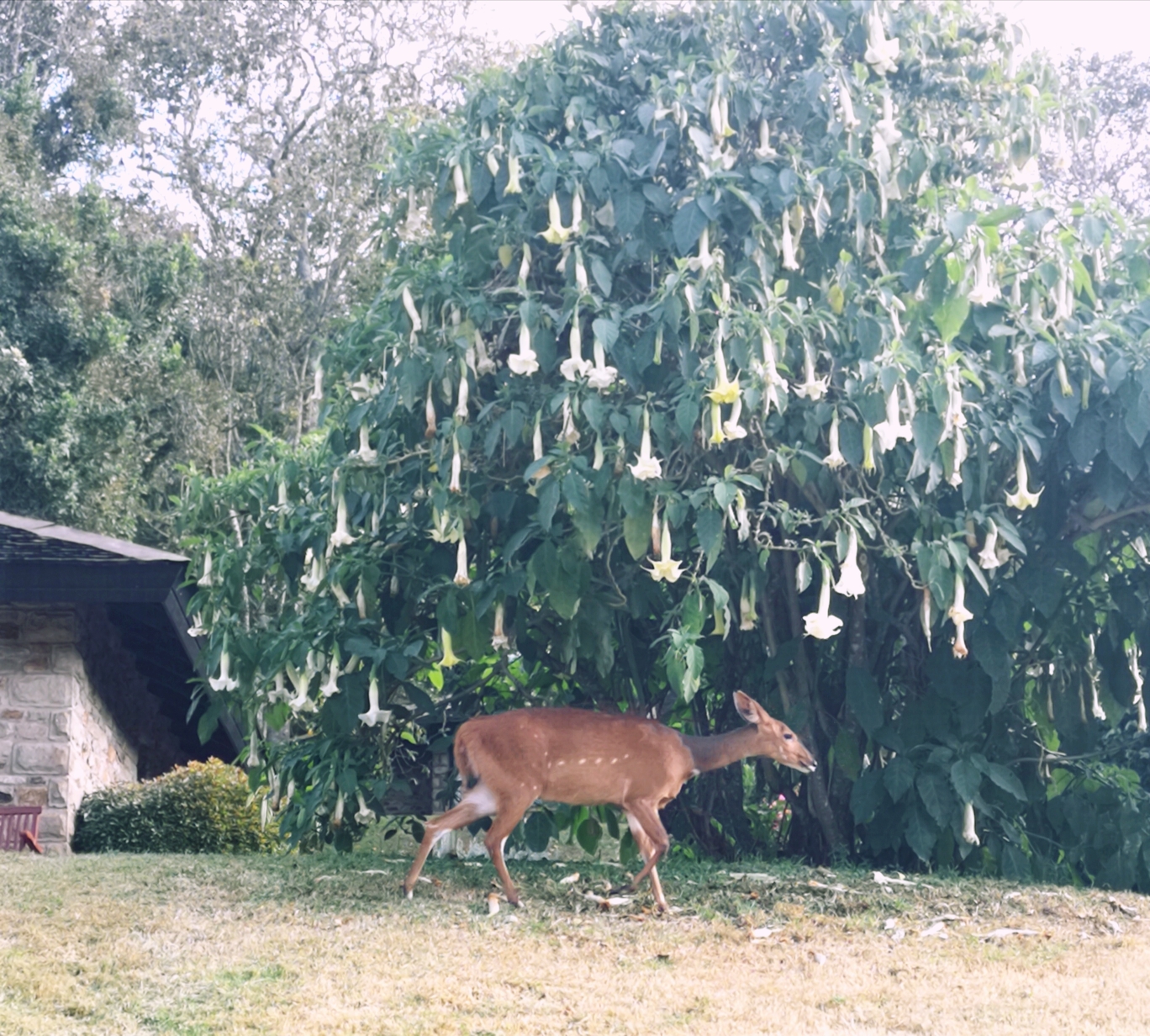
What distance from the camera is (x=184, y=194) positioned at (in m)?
24.7

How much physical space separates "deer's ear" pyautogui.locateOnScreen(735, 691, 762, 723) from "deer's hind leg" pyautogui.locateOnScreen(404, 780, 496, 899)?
1.37 metres

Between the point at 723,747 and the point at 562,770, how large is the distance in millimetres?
967

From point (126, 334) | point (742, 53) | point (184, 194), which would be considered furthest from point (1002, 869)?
point (184, 194)

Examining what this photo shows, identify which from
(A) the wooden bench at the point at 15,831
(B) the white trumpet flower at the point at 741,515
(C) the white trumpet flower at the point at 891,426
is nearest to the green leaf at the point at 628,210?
(B) the white trumpet flower at the point at 741,515

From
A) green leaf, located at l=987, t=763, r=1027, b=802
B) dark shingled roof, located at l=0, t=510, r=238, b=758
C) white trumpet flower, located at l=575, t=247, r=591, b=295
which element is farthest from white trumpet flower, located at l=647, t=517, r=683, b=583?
dark shingled roof, located at l=0, t=510, r=238, b=758

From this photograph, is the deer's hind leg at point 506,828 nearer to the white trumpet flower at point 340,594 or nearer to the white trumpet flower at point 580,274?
the white trumpet flower at point 340,594

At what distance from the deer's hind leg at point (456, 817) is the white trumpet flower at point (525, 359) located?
1884 millimetres

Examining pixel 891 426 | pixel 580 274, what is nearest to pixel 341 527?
pixel 580 274

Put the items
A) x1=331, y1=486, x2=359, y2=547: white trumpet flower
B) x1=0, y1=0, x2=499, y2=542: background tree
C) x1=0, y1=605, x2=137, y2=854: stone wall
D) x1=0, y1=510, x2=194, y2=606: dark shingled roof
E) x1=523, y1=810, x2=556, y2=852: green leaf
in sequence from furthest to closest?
x1=0, y1=0, x2=499, y2=542: background tree < x1=0, y1=605, x2=137, y2=854: stone wall < x1=0, y1=510, x2=194, y2=606: dark shingled roof < x1=523, y1=810, x2=556, y2=852: green leaf < x1=331, y1=486, x2=359, y2=547: white trumpet flower

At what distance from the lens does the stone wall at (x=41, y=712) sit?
10250mm

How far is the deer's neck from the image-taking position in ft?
24.4

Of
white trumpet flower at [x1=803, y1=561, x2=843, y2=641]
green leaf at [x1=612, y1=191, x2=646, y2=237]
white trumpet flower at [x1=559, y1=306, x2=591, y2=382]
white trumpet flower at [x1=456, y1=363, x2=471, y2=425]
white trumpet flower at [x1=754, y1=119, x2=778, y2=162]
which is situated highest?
white trumpet flower at [x1=754, y1=119, x2=778, y2=162]

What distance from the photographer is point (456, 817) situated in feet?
22.3

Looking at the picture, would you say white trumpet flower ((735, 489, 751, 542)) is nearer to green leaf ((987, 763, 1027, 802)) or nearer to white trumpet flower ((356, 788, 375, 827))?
green leaf ((987, 763, 1027, 802))
